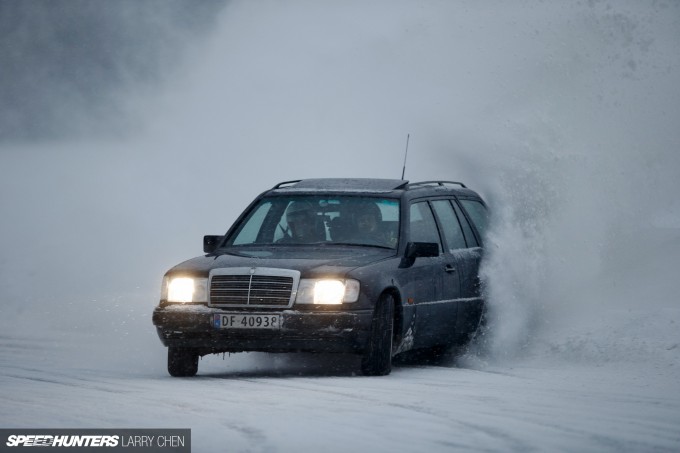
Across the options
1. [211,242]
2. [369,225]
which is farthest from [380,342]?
[211,242]

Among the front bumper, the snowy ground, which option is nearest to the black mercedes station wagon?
the front bumper

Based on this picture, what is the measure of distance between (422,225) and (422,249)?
0.93 meters

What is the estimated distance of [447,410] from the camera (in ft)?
30.9

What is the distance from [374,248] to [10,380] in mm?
2945

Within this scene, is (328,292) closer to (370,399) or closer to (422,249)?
(422,249)

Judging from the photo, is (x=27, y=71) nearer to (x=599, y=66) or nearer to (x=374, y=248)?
(x=599, y=66)

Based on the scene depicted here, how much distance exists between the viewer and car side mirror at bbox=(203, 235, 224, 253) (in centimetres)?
1266

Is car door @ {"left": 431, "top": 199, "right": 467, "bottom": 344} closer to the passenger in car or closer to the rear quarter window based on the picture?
the rear quarter window

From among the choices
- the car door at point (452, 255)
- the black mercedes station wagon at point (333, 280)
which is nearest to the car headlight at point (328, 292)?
the black mercedes station wagon at point (333, 280)

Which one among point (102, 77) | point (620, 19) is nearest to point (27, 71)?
point (102, 77)

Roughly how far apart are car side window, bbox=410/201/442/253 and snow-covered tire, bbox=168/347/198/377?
2.08m

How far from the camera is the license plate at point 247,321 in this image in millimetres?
11320

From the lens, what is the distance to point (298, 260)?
38.5 feet

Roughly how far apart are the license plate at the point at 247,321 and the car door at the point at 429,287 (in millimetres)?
1411
